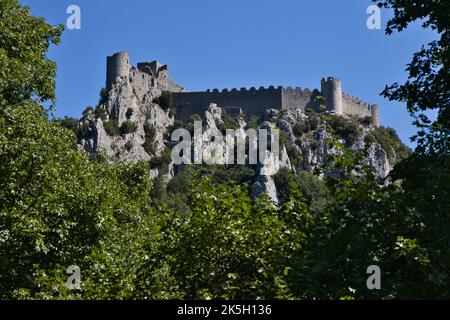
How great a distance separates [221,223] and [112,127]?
64.2m

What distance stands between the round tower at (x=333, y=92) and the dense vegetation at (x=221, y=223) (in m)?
72.9

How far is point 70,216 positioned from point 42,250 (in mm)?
1454

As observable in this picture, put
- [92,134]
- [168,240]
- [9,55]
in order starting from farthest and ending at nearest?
[92,134]
[9,55]
[168,240]

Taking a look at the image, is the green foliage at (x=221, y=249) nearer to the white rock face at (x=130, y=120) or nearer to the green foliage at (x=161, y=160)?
the white rock face at (x=130, y=120)

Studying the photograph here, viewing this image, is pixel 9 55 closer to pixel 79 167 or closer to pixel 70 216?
pixel 79 167

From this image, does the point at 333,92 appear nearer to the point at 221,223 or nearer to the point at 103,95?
the point at 103,95

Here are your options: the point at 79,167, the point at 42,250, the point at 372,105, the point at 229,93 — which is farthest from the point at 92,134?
the point at 42,250

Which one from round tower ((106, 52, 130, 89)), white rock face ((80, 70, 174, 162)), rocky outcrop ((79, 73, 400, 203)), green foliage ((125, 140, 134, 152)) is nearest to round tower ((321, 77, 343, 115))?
rocky outcrop ((79, 73, 400, 203))

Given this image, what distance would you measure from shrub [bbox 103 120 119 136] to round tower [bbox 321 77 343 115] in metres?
30.2

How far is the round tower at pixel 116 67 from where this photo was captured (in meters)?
82.8

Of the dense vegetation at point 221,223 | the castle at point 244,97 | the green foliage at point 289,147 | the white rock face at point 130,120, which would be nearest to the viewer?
the dense vegetation at point 221,223

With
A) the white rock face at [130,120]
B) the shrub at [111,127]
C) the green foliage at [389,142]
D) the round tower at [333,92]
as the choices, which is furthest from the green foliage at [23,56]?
the round tower at [333,92]

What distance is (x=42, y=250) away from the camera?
52.9ft

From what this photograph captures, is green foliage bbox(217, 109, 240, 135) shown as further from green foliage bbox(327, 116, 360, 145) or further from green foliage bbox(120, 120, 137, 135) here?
green foliage bbox(327, 116, 360, 145)
